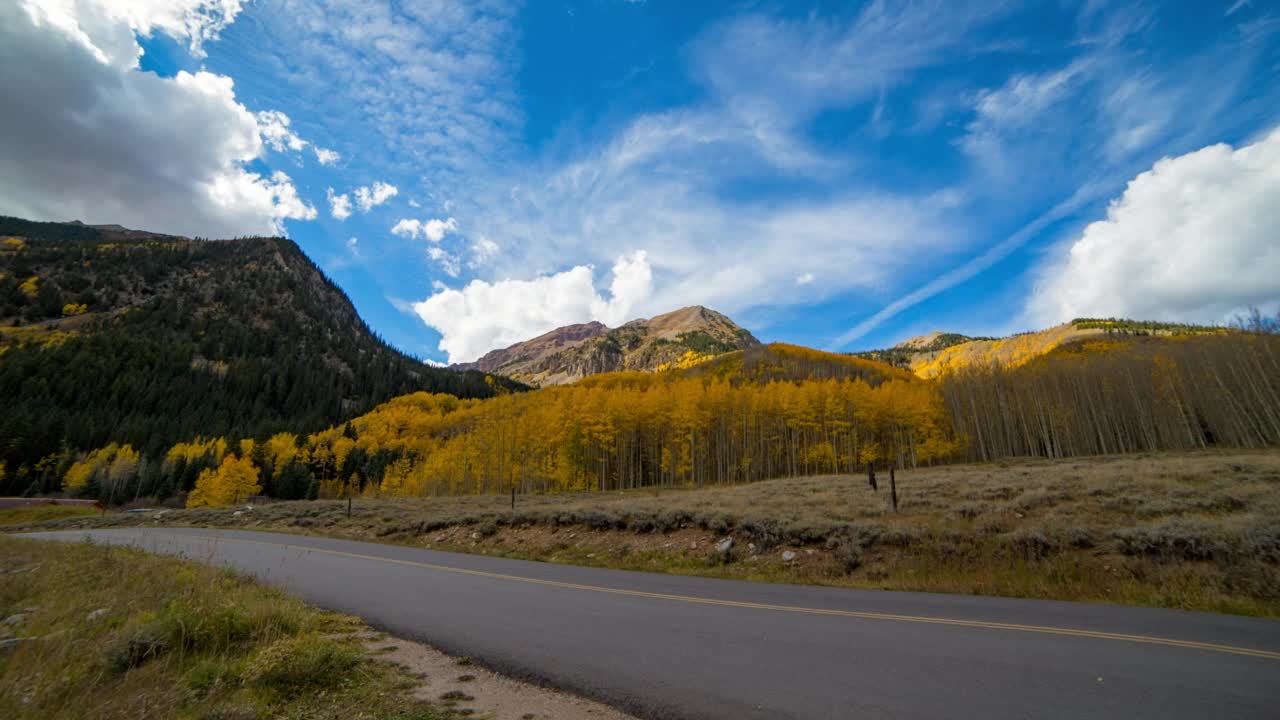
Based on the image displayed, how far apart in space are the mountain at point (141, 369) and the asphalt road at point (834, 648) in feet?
360

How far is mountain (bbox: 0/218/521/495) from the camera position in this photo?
302 ft

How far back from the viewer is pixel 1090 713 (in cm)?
421

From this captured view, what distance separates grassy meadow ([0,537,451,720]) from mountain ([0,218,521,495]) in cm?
10605

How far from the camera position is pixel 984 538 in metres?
13.3

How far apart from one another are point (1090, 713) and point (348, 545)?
24058 millimetres

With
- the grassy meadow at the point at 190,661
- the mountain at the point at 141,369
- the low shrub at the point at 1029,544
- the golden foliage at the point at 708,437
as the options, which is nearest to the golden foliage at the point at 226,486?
the mountain at the point at 141,369

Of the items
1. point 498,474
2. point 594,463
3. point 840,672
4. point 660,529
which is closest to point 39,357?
point 498,474

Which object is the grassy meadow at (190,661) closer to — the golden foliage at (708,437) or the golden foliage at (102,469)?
the golden foliage at (708,437)

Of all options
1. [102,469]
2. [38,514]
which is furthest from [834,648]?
[102,469]

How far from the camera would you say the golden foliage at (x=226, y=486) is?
6562 cm

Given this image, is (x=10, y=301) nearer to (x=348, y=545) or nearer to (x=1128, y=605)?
(x=348, y=545)

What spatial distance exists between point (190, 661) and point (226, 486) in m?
80.9

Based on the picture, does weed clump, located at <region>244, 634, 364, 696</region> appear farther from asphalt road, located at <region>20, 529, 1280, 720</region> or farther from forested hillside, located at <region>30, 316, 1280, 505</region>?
forested hillside, located at <region>30, 316, 1280, 505</region>

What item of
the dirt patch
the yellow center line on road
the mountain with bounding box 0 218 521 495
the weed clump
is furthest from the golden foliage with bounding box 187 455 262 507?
the weed clump
